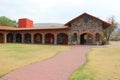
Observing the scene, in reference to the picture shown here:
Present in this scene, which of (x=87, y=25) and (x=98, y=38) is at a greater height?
(x=87, y=25)

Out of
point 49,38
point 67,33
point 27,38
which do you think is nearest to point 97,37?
point 67,33

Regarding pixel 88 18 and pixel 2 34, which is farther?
pixel 2 34

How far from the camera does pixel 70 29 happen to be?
3528 cm

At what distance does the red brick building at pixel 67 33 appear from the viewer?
33.9m

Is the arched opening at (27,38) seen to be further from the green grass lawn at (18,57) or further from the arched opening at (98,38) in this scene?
the green grass lawn at (18,57)

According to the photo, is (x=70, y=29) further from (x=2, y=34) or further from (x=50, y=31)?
(x=2, y=34)

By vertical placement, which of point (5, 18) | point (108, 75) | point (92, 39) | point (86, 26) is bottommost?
point (108, 75)

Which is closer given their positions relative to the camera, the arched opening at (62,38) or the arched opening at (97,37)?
the arched opening at (97,37)

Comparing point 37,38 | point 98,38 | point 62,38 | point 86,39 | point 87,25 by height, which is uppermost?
point 87,25

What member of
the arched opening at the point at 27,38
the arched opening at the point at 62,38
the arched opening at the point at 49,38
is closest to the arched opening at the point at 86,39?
the arched opening at the point at 62,38

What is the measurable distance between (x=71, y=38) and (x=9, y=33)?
1588cm

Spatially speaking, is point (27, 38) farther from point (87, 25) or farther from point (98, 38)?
point (98, 38)

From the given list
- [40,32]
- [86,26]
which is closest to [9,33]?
[40,32]

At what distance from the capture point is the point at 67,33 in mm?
35781
